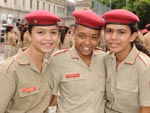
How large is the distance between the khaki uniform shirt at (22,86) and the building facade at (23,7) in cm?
2663

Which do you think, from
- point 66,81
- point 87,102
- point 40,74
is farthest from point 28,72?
point 87,102

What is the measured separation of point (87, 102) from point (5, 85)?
0.68 metres

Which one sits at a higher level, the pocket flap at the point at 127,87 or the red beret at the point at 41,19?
the red beret at the point at 41,19

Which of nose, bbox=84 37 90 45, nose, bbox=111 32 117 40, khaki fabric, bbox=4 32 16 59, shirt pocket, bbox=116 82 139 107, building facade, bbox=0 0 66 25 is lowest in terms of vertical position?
khaki fabric, bbox=4 32 16 59

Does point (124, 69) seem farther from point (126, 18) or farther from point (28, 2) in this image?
point (28, 2)

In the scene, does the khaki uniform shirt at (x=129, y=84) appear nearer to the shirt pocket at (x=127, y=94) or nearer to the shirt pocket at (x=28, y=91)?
the shirt pocket at (x=127, y=94)

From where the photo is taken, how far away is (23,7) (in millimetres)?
53062

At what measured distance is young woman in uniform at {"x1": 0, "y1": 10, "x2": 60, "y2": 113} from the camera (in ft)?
8.71

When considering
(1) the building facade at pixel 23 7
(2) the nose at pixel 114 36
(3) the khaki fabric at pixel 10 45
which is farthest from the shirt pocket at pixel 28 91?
(1) the building facade at pixel 23 7

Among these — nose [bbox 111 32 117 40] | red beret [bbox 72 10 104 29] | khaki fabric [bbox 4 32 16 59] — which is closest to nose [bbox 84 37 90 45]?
red beret [bbox 72 10 104 29]

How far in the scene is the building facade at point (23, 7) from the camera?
43969mm

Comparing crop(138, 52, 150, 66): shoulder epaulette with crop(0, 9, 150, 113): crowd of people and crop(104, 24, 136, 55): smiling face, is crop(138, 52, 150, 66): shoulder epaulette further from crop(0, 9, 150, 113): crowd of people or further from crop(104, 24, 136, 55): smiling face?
crop(104, 24, 136, 55): smiling face

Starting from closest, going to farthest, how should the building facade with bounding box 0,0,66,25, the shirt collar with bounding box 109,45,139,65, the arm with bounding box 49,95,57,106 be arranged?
1. the shirt collar with bounding box 109,45,139,65
2. the arm with bounding box 49,95,57,106
3. the building facade with bounding box 0,0,66,25

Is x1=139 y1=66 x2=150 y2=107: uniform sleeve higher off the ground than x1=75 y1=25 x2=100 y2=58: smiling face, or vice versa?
x1=75 y1=25 x2=100 y2=58: smiling face
